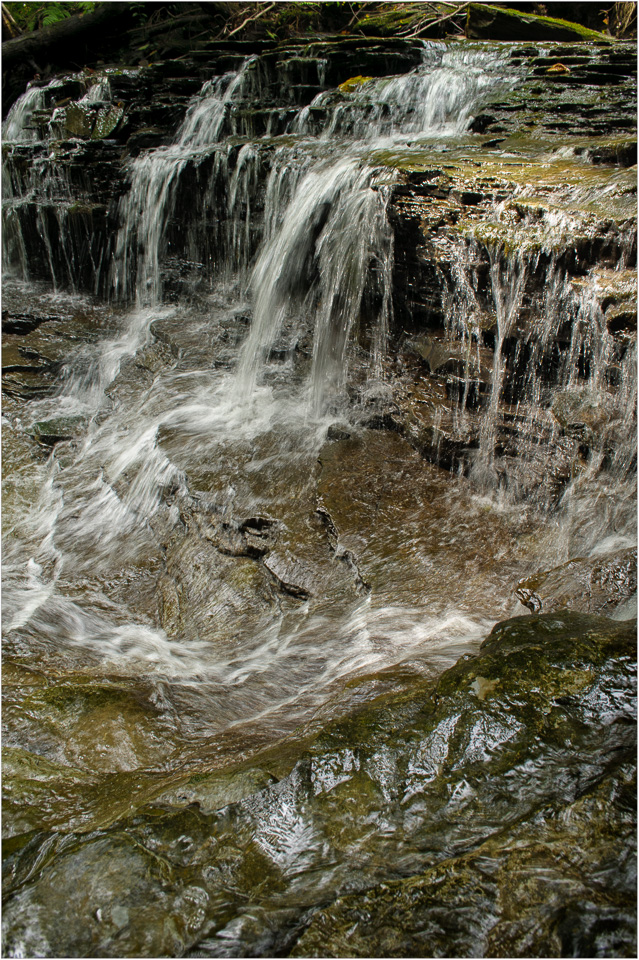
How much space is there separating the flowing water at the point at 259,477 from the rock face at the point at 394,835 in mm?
403

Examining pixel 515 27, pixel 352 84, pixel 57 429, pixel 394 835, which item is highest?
pixel 515 27

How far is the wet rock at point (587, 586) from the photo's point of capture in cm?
337

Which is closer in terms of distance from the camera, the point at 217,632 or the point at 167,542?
the point at 217,632

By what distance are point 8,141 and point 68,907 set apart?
11.1 m

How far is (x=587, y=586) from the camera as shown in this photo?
352 cm

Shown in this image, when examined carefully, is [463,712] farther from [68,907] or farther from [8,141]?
[8,141]

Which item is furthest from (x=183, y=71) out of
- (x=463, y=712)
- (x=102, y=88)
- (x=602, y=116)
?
(x=463, y=712)

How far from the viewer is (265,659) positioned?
144 inches

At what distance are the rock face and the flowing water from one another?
40cm

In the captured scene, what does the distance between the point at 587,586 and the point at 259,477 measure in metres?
2.63

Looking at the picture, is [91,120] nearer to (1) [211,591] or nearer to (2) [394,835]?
(1) [211,591]

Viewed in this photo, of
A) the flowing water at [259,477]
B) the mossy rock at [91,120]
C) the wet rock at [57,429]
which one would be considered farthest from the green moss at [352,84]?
the wet rock at [57,429]

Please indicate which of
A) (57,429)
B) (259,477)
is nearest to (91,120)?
(57,429)

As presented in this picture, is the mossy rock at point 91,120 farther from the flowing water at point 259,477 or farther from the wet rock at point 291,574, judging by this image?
the wet rock at point 291,574
